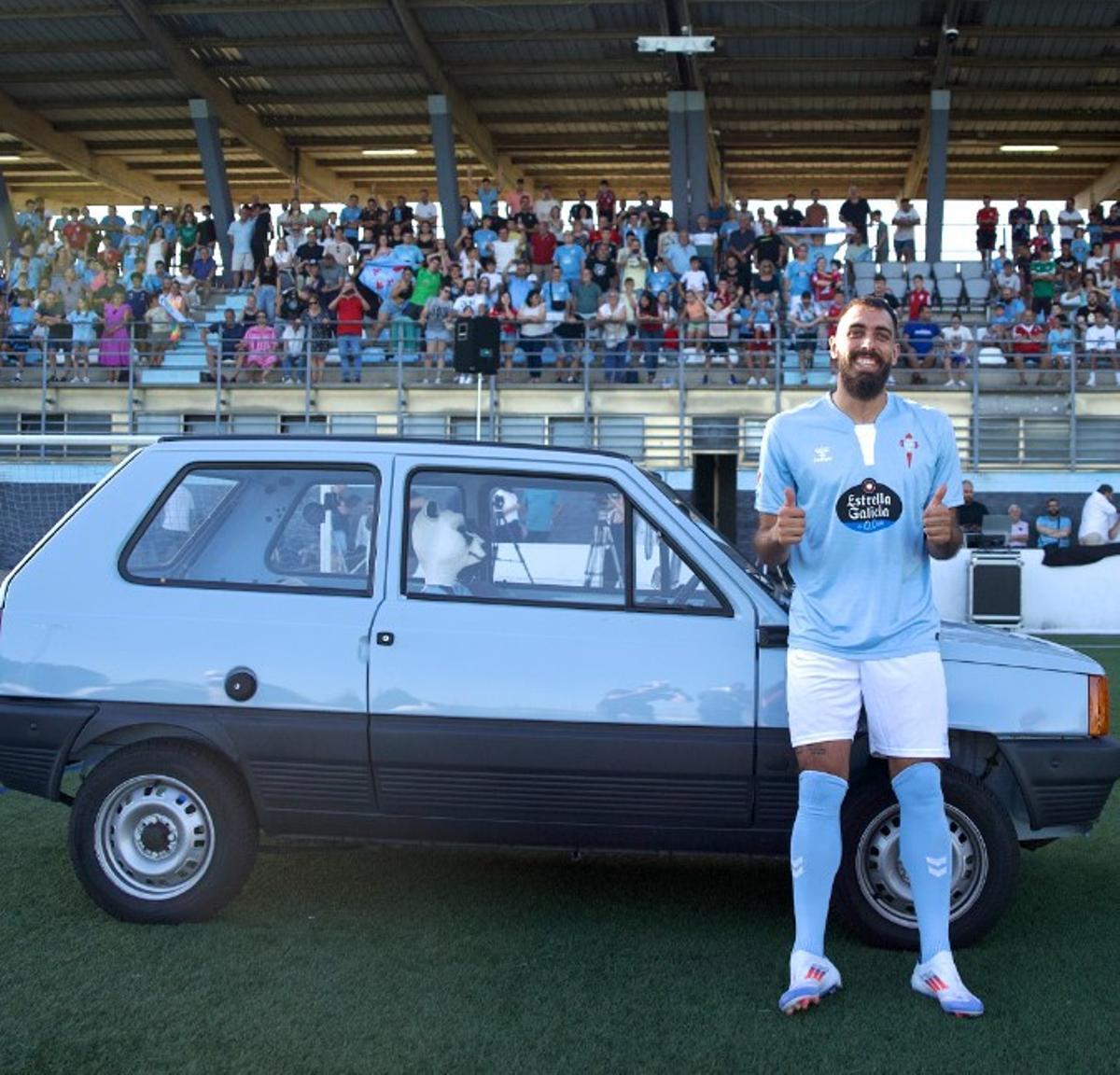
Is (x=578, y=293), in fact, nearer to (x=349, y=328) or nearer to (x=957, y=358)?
(x=349, y=328)

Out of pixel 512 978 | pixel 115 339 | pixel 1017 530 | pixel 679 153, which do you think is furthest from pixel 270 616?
pixel 679 153

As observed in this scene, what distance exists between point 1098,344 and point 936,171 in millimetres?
7213

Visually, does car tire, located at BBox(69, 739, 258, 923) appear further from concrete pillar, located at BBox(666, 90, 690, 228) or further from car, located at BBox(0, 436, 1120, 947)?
concrete pillar, located at BBox(666, 90, 690, 228)

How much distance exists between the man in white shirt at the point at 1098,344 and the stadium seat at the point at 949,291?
2.73 meters

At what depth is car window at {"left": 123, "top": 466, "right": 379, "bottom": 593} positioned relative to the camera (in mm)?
5625

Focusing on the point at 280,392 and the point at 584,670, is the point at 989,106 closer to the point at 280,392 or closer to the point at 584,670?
the point at 280,392

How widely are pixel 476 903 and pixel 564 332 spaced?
60.0 ft

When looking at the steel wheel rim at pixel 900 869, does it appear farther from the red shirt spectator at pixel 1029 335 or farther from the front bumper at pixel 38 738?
the red shirt spectator at pixel 1029 335

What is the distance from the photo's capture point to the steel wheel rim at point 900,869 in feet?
17.2

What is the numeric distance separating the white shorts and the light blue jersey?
4cm

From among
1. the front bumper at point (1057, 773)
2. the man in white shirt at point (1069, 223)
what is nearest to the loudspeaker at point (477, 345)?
the front bumper at point (1057, 773)

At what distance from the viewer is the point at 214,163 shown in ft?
101

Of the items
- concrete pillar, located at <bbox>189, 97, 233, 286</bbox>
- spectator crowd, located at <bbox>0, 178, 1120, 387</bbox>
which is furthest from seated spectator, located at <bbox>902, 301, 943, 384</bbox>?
concrete pillar, located at <bbox>189, 97, 233, 286</bbox>

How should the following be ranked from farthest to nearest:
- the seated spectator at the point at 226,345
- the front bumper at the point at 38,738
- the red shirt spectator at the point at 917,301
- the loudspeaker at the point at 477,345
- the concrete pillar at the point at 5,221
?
the concrete pillar at the point at 5,221
the seated spectator at the point at 226,345
the red shirt spectator at the point at 917,301
the loudspeaker at the point at 477,345
the front bumper at the point at 38,738
